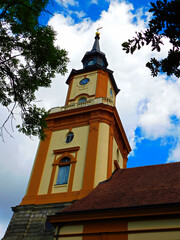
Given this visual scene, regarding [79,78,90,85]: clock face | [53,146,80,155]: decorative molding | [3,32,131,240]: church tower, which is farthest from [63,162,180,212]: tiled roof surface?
[79,78,90,85]: clock face

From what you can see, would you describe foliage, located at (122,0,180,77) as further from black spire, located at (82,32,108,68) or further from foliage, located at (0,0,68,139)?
black spire, located at (82,32,108,68)

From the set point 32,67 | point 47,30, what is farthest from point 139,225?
point 47,30

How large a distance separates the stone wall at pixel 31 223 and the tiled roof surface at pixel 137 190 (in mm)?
3407

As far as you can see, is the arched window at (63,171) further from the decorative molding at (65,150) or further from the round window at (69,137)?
the round window at (69,137)

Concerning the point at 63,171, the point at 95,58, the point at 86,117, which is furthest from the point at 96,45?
the point at 63,171

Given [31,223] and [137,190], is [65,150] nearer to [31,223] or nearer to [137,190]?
[31,223]

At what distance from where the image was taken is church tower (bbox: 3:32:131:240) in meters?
17.1

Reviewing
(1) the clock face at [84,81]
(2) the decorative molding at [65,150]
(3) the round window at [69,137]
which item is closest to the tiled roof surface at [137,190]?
(2) the decorative molding at [65,150]

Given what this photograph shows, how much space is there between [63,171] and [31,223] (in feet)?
14.0

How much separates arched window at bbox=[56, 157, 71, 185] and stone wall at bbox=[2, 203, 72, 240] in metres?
2.00

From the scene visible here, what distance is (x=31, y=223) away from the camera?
16703 millimetres

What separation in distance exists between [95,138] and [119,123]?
3970mm

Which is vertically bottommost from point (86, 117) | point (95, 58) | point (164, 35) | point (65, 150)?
point (164, 35)

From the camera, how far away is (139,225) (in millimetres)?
10945
